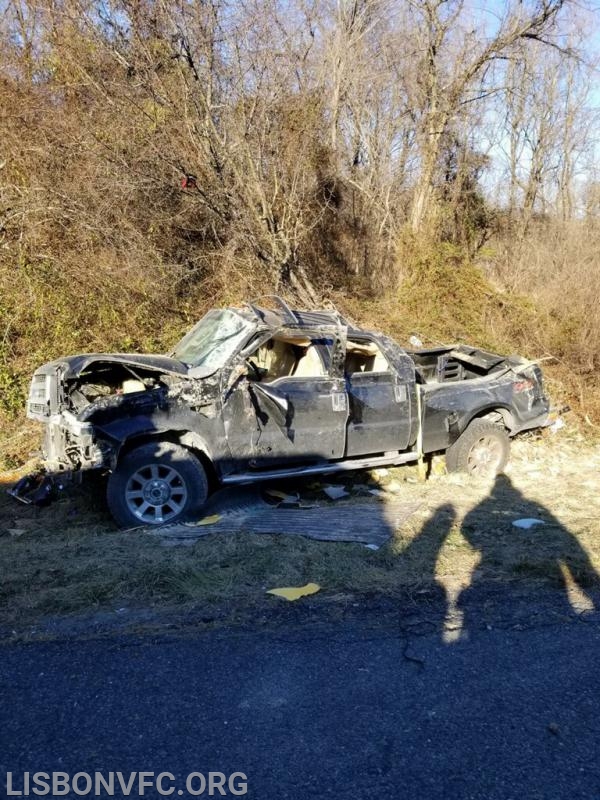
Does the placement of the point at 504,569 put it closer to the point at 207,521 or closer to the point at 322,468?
the point at 322,468

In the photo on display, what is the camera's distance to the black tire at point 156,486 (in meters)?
5.57

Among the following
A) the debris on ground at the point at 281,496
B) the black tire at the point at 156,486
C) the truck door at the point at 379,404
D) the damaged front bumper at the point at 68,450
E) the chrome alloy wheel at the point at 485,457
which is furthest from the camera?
the chrome alloy wheel at the point at 485,457

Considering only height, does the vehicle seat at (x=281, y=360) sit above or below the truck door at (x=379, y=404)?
above

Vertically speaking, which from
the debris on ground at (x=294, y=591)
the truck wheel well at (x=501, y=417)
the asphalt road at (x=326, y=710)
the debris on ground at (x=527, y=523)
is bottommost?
the asphalt road at (x=326, y=710)

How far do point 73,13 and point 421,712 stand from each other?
1253 centimetres

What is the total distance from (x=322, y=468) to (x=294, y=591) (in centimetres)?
220

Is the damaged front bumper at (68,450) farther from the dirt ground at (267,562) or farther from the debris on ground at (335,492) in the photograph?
the debris on ground at (335,492)

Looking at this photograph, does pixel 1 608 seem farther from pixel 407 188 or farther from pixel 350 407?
pixel 407 188

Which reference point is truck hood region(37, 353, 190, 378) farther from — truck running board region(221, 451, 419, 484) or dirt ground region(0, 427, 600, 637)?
dirt ground region(0, 427, 600, 637)

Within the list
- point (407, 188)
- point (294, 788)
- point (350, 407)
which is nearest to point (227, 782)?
point (294, 788)

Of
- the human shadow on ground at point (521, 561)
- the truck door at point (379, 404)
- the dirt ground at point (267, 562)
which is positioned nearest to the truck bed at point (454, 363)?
the truck door at point (379, 404)

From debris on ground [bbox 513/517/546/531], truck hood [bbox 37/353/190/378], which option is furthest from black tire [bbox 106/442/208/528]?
debris on ground [bbox 513/517/546/531]

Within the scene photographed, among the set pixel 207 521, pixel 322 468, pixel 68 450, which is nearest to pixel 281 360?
pixel 322 468

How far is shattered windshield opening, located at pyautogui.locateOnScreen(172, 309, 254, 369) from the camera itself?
20.2ft
